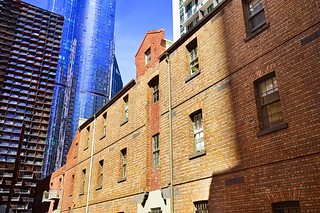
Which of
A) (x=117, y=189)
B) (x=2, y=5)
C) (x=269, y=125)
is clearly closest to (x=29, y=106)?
(x=2, y=5)

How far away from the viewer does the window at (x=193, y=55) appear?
1349 cm

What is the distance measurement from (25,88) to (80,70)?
73097 millimetres

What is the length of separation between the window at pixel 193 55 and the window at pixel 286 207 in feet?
22.0

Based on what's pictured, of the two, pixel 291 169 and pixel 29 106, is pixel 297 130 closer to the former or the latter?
pixel 291 169

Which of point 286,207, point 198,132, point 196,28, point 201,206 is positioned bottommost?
point 286,207

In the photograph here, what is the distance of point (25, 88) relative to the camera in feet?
196

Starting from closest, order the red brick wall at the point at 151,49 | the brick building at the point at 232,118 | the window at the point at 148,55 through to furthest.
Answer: the brick building at the point at 232,118
the red brick wall at the point at 151,49
the window at the point at 148,55

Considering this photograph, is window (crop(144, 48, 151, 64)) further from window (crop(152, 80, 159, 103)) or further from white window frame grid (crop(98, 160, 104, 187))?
white window frame grid (crop(98, 160, 104, 187))

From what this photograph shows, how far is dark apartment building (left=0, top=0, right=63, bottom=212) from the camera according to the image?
5084cm

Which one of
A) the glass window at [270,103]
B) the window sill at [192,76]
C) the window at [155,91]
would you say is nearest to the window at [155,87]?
the window at [155,91]

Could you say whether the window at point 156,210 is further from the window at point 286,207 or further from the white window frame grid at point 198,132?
the window at point 286,207

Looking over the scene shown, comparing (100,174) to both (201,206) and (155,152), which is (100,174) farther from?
(201,206)

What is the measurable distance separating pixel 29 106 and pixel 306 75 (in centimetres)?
5759

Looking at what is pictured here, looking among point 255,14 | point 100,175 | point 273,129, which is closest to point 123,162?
point 100,175
